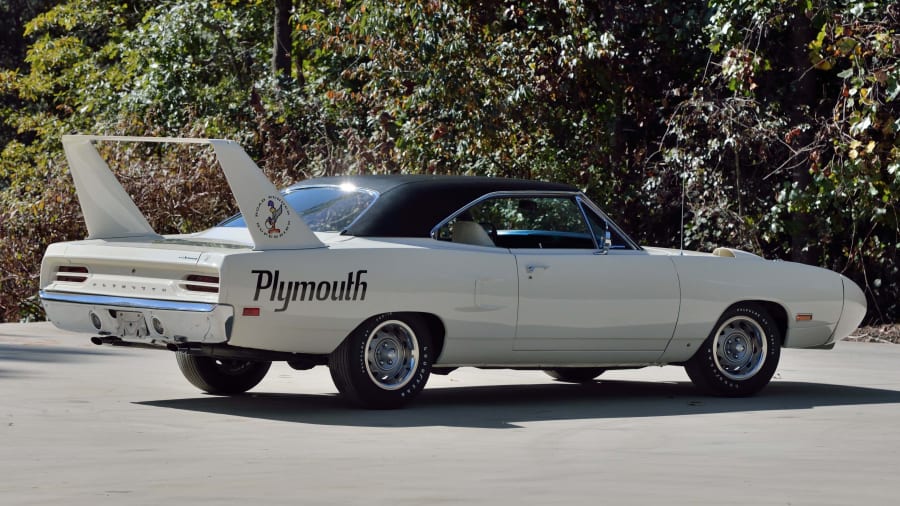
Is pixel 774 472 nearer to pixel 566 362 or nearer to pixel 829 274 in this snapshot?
pixel 566 362

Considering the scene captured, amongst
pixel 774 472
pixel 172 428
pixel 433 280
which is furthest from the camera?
pixel 433 280

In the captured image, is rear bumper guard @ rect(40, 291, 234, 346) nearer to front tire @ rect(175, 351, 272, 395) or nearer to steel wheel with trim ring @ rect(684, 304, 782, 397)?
front tire @ rect(175, 351, 272, 395)

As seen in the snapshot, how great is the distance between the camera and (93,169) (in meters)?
10.5

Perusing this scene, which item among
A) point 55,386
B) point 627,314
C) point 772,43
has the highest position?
point 772,43

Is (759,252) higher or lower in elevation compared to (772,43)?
lower

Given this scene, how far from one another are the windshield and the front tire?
956 mm

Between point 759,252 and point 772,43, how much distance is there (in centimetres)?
253

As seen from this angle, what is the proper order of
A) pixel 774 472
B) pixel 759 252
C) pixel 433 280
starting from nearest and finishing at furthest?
pixel 774 472
pixel 433 280
pixel 759 252

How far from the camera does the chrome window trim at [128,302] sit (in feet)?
29.3

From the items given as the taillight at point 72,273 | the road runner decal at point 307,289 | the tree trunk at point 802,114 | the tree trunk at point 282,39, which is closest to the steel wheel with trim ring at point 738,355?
the road runner decal at point 307,289

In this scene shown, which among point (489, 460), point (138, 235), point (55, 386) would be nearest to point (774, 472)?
point (489, 460)

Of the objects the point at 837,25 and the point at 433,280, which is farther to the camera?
the point at 837,25

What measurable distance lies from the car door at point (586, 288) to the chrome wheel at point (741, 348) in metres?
0.59

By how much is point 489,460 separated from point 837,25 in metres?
11.3
